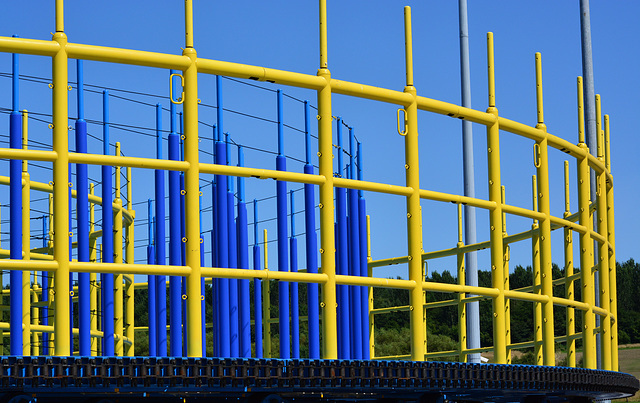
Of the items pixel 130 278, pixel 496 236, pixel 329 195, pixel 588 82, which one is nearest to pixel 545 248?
pixel 496 236

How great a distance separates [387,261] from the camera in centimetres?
2088

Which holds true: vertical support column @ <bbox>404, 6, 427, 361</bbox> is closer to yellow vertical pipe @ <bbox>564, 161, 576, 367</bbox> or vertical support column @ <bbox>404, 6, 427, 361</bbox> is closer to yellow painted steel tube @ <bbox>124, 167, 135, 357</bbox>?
yellow vertical pipe @ <bbox>564, 161, 576, 367</bbox>

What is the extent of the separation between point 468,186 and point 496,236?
36.3 ft

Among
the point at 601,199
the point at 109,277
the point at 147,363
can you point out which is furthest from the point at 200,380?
the point at 601,199

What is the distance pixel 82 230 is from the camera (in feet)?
38.7

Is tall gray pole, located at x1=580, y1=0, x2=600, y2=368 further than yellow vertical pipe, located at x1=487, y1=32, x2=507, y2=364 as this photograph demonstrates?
Yes

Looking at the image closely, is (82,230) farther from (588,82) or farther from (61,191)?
(588,82)

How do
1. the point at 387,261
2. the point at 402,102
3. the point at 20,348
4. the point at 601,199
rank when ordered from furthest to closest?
the point at 387,261 → the point at 601,199 → the point at 402,102 → the point at 20,348

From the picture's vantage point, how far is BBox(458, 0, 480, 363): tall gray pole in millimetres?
21469

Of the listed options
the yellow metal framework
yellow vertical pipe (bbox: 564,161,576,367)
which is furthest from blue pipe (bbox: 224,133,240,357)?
yellow vertical pipe (bbox: 564,161,576,367)

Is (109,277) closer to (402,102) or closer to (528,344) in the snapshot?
(402,102)

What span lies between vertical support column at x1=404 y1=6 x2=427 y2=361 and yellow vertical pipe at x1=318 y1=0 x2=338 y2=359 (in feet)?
3.40

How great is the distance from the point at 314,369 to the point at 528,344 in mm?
8235

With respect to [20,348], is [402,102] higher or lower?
higher
